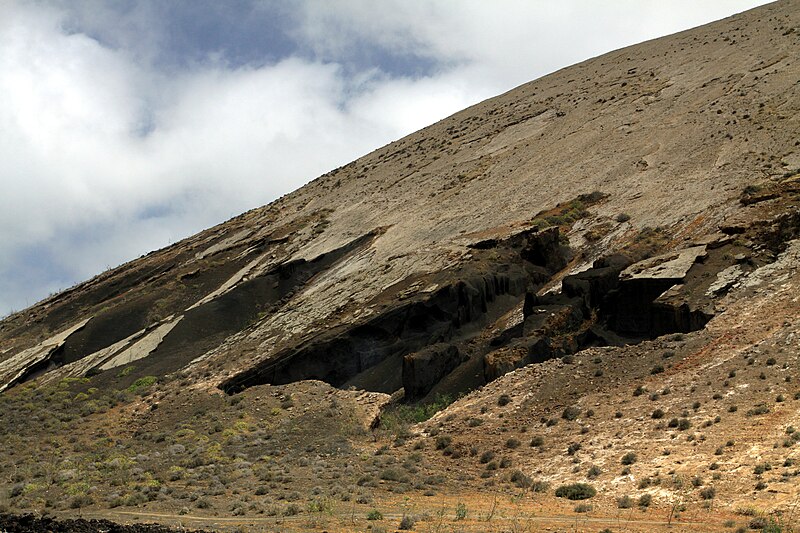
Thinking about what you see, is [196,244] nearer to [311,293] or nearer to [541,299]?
[311,293]

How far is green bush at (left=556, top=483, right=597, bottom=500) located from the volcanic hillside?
0.07 meters

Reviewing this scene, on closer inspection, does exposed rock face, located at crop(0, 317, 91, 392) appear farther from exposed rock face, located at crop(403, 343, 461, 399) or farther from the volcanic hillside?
exposed rock face, located at crop(403, 343, 461, 399)

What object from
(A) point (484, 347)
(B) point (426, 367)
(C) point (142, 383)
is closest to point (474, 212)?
(A) point (484, 347)

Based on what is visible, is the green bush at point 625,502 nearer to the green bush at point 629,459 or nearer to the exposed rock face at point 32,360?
the green bush at point 629,459

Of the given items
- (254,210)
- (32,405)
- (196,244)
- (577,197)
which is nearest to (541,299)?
(577,197)

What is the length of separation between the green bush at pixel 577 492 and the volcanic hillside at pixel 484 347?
7 cm

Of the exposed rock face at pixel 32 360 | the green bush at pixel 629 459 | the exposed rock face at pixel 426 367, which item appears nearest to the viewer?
the green bush at pixel 629 459

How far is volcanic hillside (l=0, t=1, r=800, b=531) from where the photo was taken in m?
16.4

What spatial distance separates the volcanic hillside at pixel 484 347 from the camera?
16422mm

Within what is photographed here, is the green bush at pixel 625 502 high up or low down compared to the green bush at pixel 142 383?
down

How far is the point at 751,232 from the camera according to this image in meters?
25.8

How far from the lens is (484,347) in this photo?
26141 mm

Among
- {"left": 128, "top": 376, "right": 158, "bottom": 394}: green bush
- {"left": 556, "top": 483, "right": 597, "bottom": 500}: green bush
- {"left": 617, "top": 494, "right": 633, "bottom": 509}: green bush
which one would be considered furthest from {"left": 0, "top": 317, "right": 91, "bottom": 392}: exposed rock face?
{"left": 617, "top": 494, "right": 633, "bottom": 509}: green bush

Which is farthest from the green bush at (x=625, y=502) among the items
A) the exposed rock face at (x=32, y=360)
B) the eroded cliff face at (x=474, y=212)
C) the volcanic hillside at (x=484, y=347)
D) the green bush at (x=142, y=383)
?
the exposed rock face at (x=32, y=360)
